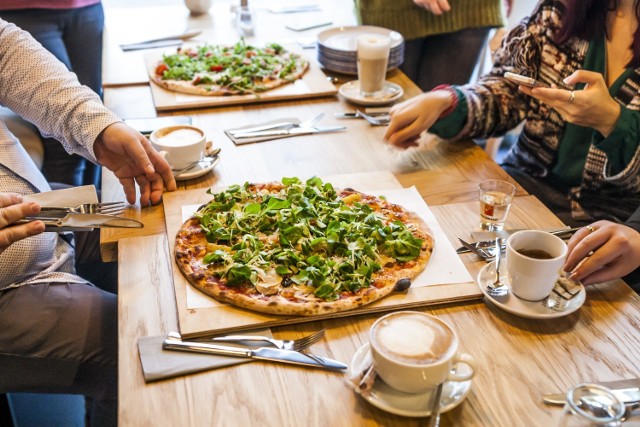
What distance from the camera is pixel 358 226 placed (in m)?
1.31

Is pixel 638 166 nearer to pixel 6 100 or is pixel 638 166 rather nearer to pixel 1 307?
pixel 1 307

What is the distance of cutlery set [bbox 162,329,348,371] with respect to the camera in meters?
1.03

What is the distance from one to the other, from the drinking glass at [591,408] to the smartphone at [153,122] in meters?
1.30

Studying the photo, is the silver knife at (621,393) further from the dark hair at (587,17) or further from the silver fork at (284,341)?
the dark hair at (587,17)

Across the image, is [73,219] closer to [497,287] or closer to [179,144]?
[179,144]

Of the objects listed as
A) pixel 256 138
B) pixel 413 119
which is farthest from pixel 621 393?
pixel 256 138

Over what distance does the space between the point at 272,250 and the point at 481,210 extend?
0.49 meters

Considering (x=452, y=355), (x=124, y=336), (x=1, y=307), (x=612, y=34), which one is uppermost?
(x=612, y=34)

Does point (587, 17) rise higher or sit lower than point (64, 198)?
higher

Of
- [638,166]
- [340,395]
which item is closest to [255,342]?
[340,395]

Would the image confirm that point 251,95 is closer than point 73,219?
No

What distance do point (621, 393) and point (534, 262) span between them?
0.81ft

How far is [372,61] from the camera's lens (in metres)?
2.00

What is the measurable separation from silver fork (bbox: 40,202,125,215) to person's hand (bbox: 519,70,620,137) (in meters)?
0.99
